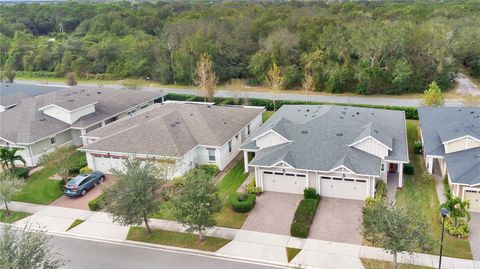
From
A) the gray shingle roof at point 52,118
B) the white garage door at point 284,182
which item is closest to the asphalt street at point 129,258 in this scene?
the white garage door at point 284,182

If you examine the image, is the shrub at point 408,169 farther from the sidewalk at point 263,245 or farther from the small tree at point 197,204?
the small tree at point 197,204

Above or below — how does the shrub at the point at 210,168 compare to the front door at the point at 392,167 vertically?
above

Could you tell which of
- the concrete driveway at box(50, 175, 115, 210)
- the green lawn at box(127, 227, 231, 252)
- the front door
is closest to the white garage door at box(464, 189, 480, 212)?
the front door

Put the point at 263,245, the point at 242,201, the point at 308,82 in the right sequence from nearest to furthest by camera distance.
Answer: the point at 263,245, the point at 242,201, the point at 308,82

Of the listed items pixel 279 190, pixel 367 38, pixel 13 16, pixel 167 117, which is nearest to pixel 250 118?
pixel 167 117

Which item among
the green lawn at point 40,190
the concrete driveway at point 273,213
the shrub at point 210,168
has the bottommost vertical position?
the concrete driveway at point 273,213

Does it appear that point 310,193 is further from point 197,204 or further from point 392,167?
point 197,204

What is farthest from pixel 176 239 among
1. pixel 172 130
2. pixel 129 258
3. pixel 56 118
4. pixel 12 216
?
pixel 56 118
